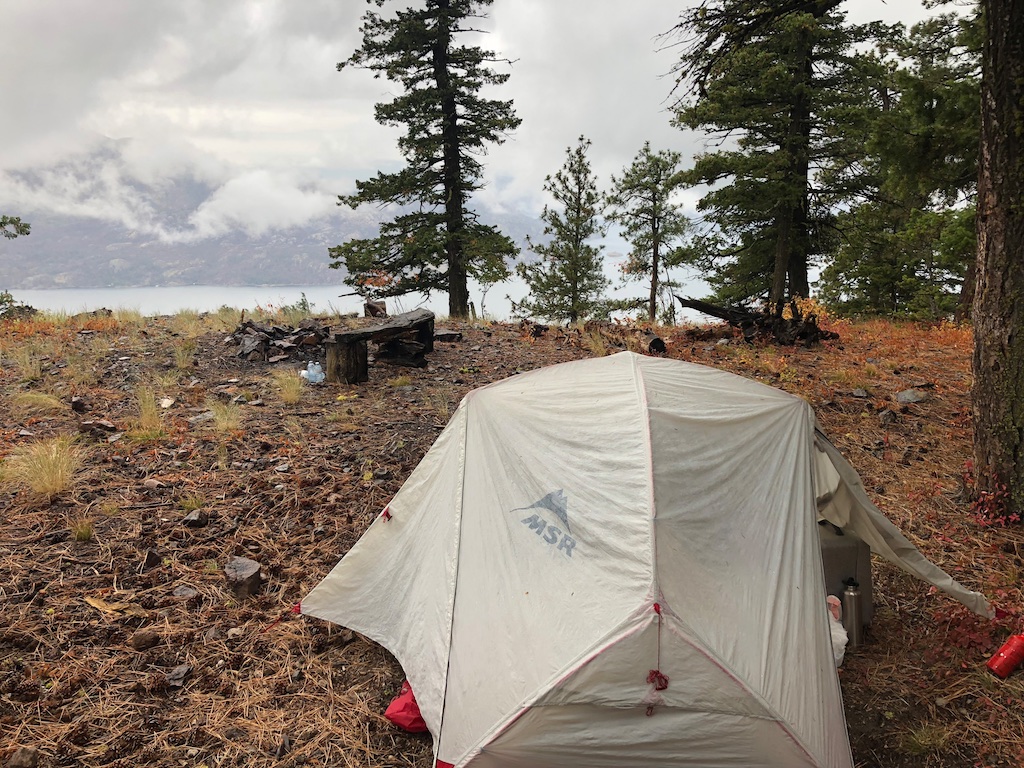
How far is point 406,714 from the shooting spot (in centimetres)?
324

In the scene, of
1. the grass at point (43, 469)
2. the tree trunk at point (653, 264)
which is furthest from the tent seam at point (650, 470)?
the tree trunk at point (653, 264)

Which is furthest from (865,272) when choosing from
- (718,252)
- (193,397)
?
(193,397)

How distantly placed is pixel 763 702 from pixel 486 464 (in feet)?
5.99

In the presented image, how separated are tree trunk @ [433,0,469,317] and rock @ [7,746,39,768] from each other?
41.7 ft

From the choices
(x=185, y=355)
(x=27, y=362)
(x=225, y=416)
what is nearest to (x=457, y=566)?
(x=225, y=416)

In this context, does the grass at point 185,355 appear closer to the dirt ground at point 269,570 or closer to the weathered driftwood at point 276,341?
the dirt ground at point 269,570

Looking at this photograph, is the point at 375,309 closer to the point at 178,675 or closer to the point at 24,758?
the point at 178,675

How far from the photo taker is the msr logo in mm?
3064

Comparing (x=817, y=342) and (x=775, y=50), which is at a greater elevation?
(x=775, y=50)

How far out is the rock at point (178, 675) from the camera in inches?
135

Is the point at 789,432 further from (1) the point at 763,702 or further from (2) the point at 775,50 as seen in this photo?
(2) the point at 775,50

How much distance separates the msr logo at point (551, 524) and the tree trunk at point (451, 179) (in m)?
12.1

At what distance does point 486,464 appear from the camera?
3.53 meters

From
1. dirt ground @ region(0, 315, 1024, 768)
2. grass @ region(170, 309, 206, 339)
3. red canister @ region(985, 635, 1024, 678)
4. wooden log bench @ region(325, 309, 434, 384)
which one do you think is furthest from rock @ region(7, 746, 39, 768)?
grass @ region(170, 309, 206, 339)
